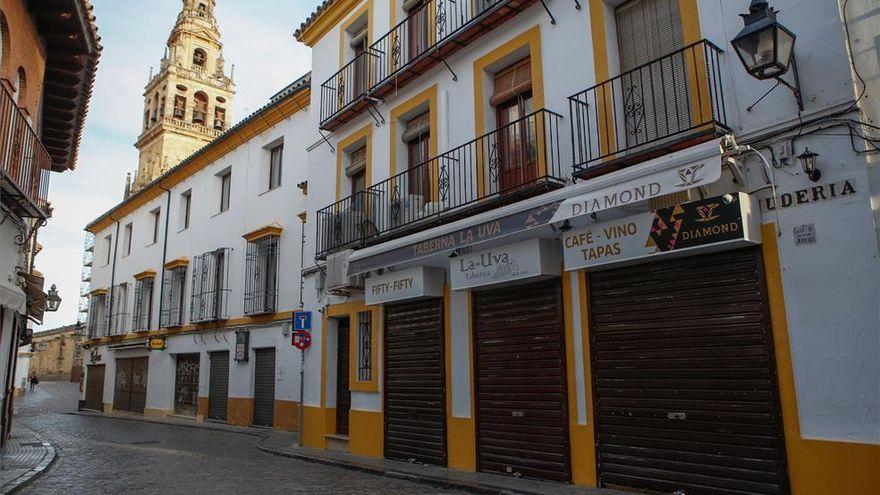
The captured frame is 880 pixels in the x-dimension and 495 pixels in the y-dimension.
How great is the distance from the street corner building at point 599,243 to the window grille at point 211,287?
5.75 meters

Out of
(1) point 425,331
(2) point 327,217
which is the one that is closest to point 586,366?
(1) point 425,331

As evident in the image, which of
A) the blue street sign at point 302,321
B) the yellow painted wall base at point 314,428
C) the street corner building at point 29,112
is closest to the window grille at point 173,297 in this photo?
the street corner building at point 29,112

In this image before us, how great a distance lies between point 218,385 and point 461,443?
12291 mm

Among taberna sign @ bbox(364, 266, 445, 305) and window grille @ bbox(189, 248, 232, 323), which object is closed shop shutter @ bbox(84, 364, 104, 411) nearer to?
window grille @ bbox(189, 248, 232, 323)

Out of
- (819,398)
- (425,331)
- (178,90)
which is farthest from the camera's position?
(178,90)

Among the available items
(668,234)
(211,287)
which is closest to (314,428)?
(668,234)

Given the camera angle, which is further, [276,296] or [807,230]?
[276,296]

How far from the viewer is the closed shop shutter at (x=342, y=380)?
12703 mm

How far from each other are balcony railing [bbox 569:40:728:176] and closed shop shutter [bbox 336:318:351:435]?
21.7 ft

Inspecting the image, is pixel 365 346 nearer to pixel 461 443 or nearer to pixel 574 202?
Result: pixel 461 443

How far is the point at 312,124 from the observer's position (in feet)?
47.9

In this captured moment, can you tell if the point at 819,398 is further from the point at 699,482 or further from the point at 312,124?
the point at 312,124

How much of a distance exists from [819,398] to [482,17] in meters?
6.92

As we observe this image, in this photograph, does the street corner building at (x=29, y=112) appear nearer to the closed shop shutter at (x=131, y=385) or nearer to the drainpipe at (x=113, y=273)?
the closed shop shutter at (x=131, y=385)
